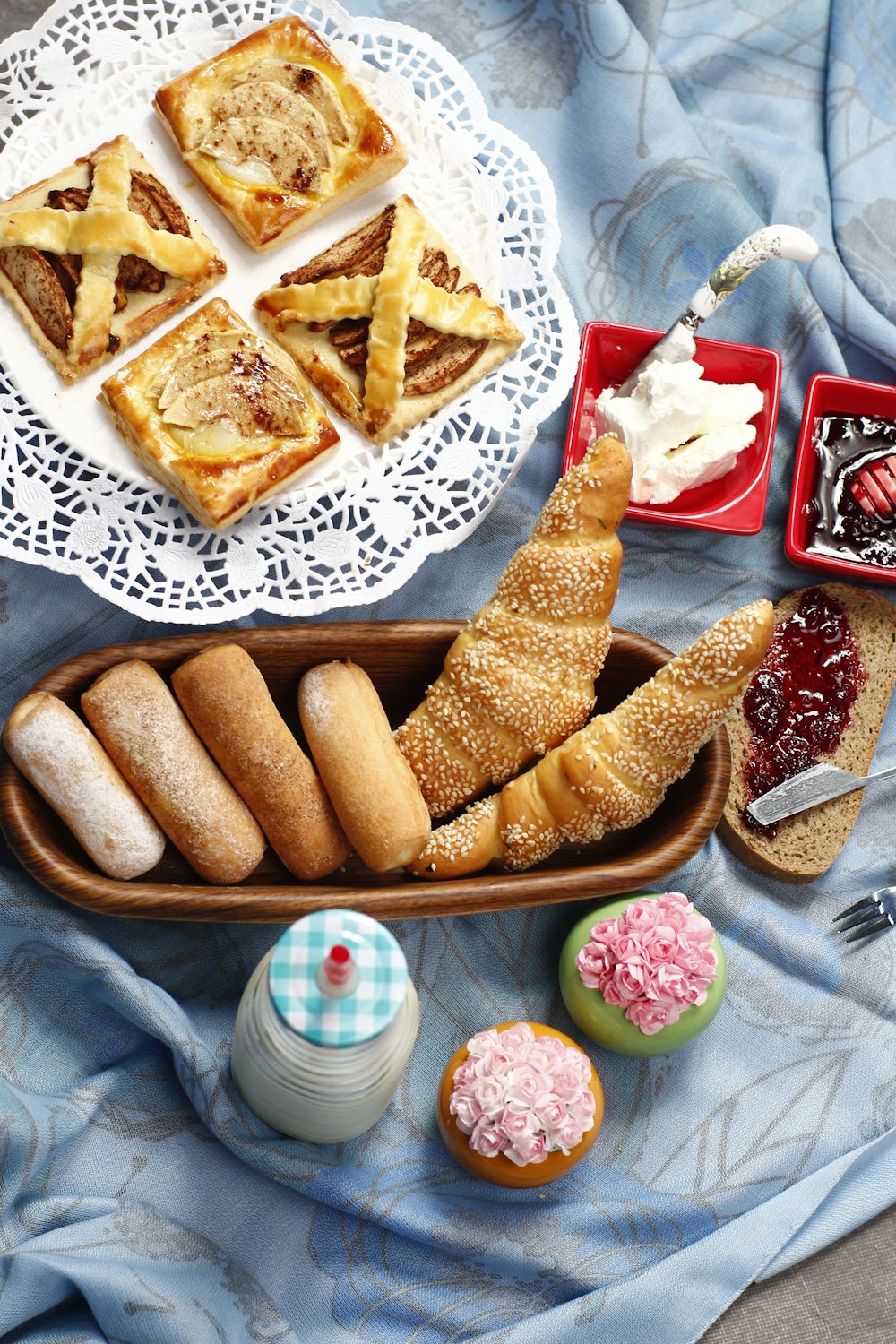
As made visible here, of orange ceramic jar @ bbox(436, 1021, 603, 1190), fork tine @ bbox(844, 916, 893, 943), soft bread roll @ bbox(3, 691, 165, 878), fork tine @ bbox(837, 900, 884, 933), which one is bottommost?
fork tine @ bbox(844, 916, 893, 943)

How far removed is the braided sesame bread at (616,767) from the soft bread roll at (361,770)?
0.08 m

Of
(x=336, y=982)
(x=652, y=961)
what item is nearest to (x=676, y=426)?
(x=652, y=961)

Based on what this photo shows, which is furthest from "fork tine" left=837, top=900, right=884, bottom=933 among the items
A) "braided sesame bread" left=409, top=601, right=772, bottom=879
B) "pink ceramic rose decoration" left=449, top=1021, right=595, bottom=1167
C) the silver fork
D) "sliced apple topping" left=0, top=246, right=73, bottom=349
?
"sliced apple topping" left=0, top=246, right=73, bottom=349

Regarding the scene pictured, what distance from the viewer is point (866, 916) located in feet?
6.44

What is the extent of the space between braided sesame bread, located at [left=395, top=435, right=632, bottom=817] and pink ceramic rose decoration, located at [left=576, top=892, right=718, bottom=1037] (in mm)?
293

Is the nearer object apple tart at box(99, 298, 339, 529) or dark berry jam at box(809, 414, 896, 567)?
apple tart at box(99, 298, 339, 529)

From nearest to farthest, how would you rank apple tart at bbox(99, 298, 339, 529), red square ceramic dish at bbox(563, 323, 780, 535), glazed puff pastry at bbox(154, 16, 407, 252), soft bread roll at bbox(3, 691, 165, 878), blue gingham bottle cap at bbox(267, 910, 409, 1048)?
blue gingham bottle cap at bbox(267, 910, 409, 1048) → soft bread roll at bbox(3, 691, 165, 878) → apple tart at bbox(99, 298, 339, 529) → glazed puff pastry at bbox(154, 16, 407, 252) → red square ceramic dish at bbox(563, 323, 780, 535)

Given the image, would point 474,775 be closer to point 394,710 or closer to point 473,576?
point 394,710

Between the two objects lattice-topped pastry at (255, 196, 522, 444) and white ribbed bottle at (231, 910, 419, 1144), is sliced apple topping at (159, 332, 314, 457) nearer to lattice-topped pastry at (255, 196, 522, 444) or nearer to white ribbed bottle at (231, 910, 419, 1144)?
lattice-topped pastry at (255, 196, 522, 444)

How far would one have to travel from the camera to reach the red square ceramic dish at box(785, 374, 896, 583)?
1.99 meters

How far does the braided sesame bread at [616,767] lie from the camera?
1.71 metres

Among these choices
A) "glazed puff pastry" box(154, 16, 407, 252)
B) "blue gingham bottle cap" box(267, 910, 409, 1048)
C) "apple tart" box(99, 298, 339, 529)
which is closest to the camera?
"blue gingham bottle cap" box(267, 910, 409, 1048)

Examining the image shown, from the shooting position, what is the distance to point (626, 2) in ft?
6.88

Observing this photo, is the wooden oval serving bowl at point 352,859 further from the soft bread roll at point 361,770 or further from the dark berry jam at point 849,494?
the dark berry jam at point 849,494
